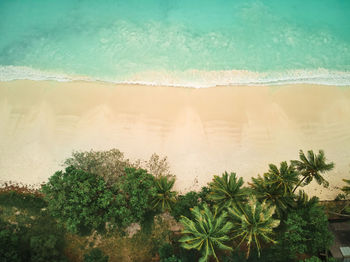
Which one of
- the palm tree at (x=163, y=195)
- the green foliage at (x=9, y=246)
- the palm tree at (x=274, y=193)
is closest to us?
the palm tree at (x=274, y=193)

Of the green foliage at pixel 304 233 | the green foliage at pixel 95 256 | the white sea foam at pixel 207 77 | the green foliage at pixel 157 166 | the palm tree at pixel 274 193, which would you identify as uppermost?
the white sea foam at pixel 207 77

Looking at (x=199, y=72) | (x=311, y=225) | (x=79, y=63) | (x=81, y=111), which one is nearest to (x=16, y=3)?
(x=79, y=63)

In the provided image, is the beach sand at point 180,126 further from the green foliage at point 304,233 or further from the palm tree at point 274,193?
the green foliage at point 304,233


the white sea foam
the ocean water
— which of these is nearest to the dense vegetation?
the white sea foam

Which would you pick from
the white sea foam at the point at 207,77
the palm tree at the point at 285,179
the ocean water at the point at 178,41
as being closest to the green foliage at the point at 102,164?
the white sea foam at the point at 207,77

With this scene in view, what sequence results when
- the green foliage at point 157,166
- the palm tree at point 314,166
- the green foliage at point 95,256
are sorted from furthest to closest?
the green foliage at point 157,166 < the green foliage at point 95,256 < the palm tree at point 314,166

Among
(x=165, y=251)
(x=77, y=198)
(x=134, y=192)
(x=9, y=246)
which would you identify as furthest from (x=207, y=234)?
(x=9, y=246)

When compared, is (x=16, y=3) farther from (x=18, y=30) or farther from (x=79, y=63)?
(x=79, y=63)
